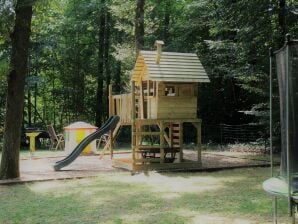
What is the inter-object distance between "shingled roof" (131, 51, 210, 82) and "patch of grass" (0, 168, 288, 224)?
285 centimetres

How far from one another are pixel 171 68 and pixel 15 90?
4.51 m

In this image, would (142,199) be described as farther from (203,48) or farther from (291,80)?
(203,48)

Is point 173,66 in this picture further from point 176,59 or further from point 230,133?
point 230,133

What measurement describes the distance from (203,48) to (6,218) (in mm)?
17981

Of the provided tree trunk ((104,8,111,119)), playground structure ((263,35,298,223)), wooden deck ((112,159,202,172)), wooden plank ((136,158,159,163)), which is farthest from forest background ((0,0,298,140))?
playground structure ((263,35,298,223))

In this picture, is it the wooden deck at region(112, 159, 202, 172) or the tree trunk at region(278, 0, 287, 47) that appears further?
the tree trunk at region(278, 0, 287, 47)

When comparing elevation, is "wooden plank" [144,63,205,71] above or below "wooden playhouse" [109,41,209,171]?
above

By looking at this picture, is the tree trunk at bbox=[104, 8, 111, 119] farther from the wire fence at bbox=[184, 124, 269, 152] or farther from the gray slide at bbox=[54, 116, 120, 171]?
the gray slide at bbox=[54, 116, 120, 171]

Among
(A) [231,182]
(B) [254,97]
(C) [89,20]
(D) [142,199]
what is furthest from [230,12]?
(C) [89,20]

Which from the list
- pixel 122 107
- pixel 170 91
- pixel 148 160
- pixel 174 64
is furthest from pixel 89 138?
pixel 174 64

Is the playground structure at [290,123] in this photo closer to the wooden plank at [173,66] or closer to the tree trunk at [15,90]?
the tree trunk at [15,90]

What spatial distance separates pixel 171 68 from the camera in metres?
13.3

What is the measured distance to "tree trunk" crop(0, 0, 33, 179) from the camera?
10.8m

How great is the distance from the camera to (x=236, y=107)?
78.3 ft
